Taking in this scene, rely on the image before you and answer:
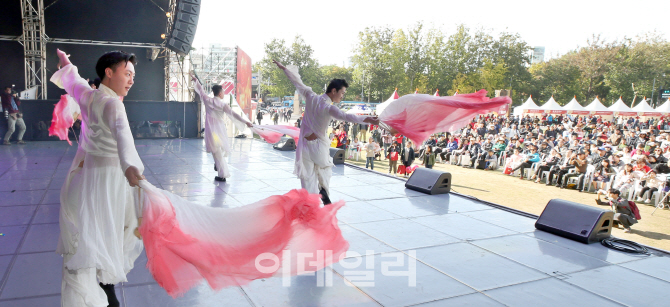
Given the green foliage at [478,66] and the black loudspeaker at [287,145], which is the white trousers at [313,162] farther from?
the green foliage at [478,66]

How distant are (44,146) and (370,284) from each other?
12.8 meters

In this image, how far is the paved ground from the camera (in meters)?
7.67

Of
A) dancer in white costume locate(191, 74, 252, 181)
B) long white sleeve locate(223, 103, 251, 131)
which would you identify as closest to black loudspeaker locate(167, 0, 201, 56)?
dancer in white costume locate(191, 74, 252, 181)

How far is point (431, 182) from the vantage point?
7496 millimetres

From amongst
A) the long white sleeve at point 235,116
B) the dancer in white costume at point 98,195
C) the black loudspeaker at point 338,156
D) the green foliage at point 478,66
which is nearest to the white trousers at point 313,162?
the long white sleeve at point 235,116

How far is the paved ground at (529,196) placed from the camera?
767 cm

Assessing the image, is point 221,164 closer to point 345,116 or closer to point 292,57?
point 345,116

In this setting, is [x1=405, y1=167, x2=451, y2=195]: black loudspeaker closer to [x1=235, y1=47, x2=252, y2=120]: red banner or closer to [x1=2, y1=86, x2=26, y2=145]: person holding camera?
[x1=2, y1=86, x2=26, y2=145]: person holding camera

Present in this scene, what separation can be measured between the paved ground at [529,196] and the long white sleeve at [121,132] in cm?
788

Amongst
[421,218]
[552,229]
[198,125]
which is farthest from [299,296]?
[198,125]

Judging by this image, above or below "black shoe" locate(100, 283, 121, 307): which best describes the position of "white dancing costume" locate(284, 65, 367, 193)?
above

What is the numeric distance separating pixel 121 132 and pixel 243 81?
842 inches

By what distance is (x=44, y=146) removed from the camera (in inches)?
501

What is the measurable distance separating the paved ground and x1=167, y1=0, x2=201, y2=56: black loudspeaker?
8164 mm
